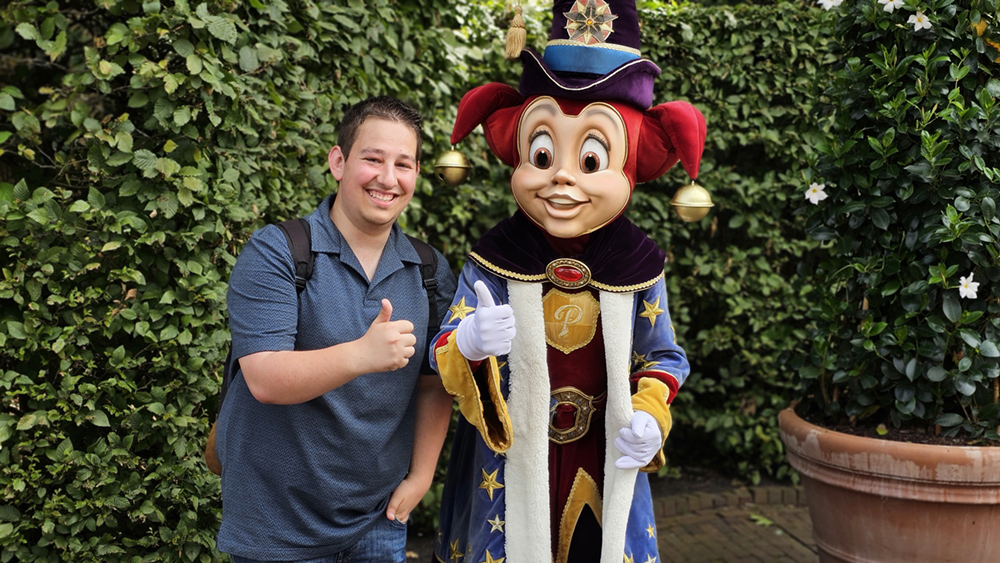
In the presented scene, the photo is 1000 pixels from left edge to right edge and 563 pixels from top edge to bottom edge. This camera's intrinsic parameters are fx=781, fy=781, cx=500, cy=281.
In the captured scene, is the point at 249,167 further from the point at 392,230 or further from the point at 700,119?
the point at 700,119

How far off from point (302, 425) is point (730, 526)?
2893 millimetres

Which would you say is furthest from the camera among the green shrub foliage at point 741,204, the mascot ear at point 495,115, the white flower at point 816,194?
the green shrub foliage at point 741,204

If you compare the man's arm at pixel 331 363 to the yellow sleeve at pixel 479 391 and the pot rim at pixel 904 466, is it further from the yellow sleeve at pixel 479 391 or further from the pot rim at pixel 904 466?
the pot rim at pixel 904 466

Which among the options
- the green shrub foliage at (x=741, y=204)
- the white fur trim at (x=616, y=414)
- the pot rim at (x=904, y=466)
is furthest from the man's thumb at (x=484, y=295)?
the green shrub foliage at (x=741, y=204)

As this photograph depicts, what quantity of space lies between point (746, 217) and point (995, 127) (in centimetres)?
168

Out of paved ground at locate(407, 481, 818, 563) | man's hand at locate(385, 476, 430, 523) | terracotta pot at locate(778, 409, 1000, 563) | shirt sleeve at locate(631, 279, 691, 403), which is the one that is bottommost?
paved ground at locate(407, 481, 818, 563)

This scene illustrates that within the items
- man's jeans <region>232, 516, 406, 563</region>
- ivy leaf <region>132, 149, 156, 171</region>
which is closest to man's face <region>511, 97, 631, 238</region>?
man's jeans <region>232, 516, 406, 563</region>

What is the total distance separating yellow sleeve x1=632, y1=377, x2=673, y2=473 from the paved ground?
5.67 feet

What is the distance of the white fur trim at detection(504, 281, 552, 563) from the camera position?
2.06 metres

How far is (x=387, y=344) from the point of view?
67.0 inches

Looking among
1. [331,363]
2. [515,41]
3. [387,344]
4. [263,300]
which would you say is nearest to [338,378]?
[331,363]

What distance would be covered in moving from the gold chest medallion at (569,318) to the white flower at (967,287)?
1.32m

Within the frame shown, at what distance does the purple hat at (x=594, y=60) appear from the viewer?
207 cm

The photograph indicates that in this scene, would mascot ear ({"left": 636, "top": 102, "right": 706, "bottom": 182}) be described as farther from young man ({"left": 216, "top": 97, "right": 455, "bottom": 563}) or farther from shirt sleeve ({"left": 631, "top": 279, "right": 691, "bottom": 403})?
young man ({"left": 216, "top": 97, "right": 455, "bottom": 563})
